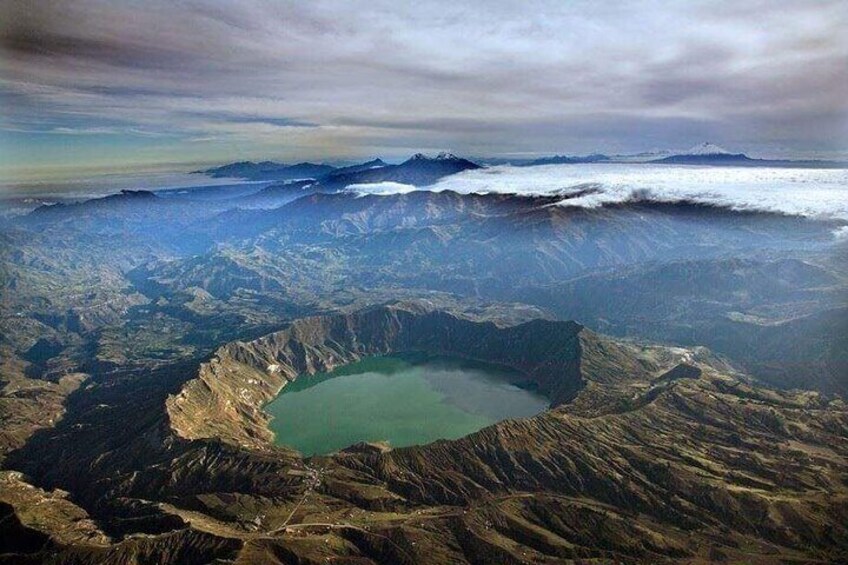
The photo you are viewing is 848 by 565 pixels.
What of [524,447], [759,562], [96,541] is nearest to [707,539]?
[759,562]

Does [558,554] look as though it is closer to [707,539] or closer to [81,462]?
[707,539]

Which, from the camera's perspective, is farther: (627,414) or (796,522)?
(627,414)

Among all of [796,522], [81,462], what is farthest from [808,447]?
[81,462]

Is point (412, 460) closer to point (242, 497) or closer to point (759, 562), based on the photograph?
point (242, 497)

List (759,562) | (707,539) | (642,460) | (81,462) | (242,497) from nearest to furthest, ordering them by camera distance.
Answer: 1. (759,562)
2. (707,539)
3. (242,497)
4. (642,460)
5. (81,462)

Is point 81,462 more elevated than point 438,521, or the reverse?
point 438,521

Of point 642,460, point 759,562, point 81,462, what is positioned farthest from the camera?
point 81,462
